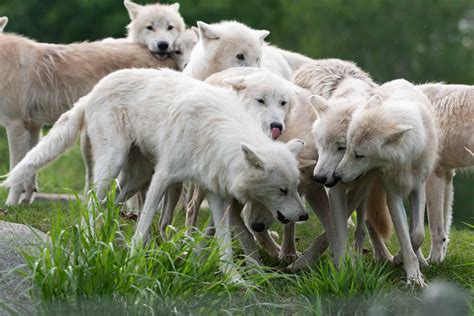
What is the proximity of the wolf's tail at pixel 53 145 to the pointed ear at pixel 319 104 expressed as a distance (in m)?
1.78

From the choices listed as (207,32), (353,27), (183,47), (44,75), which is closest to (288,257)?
(207,32)

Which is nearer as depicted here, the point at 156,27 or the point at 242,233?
the point at 242,233

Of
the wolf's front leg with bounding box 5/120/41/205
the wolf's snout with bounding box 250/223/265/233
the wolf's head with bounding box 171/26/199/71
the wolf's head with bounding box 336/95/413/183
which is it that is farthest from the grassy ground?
the wolf's head with bounding box 171/26/199/71

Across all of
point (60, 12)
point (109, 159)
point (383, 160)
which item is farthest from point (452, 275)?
point (60, 12)

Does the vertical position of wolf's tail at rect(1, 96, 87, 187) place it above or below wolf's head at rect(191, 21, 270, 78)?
below

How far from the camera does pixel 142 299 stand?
20.8 ft

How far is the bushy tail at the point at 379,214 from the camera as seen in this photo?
28.9 ft

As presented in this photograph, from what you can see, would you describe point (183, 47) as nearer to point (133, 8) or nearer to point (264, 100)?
point (133, 8)

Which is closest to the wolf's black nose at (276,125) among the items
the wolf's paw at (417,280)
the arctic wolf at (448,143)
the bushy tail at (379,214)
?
the bushy tail at (379,214)

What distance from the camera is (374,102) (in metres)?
7.83

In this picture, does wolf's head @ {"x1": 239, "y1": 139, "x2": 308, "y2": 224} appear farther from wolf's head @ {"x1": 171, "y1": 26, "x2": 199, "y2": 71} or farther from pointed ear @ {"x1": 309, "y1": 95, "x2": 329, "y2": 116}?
wolf's head @ {"x1": 171, "y1": 26, "x2": 199, "y2": 71}

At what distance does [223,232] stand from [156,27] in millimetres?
4721

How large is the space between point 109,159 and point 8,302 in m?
2.07

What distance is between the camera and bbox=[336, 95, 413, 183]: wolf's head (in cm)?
760
